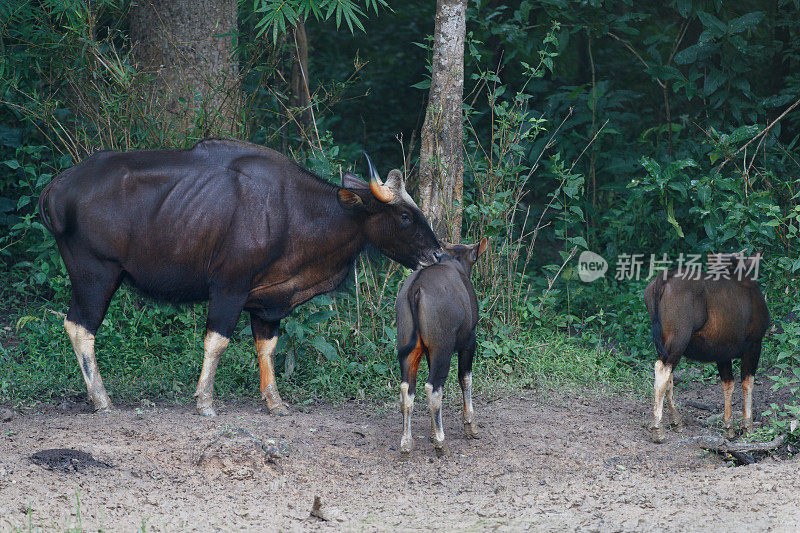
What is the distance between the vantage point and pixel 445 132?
8359 mm

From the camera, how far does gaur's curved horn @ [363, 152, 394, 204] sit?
6764mm

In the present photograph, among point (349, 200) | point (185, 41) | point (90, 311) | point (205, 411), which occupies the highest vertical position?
point (185, 41)

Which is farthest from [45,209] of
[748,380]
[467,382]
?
[748,380]

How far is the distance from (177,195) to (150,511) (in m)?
2.48

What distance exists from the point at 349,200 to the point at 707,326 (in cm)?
264

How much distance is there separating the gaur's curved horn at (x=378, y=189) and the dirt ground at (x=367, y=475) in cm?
162

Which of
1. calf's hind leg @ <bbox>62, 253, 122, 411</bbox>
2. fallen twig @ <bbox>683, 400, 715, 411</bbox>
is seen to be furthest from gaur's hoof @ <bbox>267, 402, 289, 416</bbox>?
fallen twig @ <bbox>683, 400, 715, 411</bbox>

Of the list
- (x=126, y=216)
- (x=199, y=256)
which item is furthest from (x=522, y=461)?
(x=126, y=216)

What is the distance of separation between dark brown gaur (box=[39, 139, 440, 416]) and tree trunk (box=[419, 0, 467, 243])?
1.28m

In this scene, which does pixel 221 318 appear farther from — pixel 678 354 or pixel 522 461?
Answer: pixel 678 354

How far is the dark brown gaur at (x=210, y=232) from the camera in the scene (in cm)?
684

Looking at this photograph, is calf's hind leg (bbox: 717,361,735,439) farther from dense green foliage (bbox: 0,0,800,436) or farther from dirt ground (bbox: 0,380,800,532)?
dense green foliage (bbox: 0,0,800,436)

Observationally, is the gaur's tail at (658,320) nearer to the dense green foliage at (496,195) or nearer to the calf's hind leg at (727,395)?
the calf's hind leg at (727,395)

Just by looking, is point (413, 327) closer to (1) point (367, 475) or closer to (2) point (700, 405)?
(1) point (367, 475)
